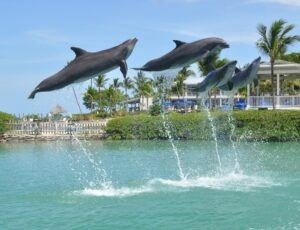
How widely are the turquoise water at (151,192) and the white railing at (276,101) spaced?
528 inches

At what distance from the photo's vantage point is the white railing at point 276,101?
44.2m

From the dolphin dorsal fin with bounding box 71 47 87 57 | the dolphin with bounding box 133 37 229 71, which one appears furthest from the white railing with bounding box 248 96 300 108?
the dolphin dorsal fin with bounding box 71 47 87 57

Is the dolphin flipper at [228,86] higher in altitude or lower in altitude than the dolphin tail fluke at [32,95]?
higher

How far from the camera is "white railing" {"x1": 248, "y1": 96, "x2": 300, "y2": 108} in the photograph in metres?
44.2

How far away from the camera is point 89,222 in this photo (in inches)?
540

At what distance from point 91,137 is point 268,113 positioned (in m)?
14.5

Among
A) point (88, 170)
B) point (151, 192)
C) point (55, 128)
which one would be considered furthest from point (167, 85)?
point (55, 128)

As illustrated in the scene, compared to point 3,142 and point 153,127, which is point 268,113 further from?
point 3,142

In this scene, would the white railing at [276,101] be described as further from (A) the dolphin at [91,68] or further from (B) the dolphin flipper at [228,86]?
(A) the dolphin at [91,68]

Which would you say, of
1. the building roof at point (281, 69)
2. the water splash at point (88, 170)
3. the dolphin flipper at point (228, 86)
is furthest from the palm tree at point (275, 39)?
the dolphin flipper at point (228, 86)

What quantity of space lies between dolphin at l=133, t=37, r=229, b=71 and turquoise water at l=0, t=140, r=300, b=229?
416 cm

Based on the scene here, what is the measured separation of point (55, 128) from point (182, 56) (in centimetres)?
3997

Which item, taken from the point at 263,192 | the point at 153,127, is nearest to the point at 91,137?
the point at 153,127

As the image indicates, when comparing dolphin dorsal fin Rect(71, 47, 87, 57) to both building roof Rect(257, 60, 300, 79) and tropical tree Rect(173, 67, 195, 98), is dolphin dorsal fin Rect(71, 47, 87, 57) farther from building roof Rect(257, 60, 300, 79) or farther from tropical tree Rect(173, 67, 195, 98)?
tropical tree Rect(173, 67, 195, 98)
